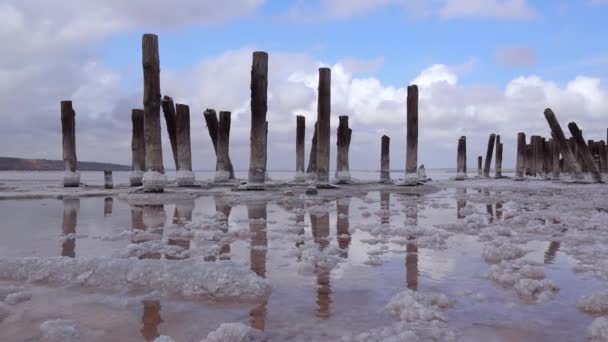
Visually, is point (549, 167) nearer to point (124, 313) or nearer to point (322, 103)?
point (322, 103)

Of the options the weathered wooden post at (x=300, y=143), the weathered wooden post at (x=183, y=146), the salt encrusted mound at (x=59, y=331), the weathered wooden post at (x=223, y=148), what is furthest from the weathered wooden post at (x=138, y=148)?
the salt encrusted mound at (x=59, y=331)

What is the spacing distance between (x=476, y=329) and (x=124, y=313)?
6.51 ft

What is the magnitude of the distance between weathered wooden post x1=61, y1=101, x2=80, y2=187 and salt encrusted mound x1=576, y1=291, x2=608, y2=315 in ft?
62.8

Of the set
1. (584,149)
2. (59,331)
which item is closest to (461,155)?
(584,149)

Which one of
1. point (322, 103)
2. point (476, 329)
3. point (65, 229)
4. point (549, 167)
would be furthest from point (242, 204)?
point (549, 167)

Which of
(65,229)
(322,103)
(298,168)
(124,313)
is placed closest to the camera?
(124,313)

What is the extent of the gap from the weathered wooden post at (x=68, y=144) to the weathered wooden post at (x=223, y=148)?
6.05m

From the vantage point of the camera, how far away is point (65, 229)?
5.90m

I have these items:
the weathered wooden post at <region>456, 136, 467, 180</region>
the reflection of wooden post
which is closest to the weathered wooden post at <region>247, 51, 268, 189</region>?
the reflection of wooden post

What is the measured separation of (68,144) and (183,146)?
16.7 ft

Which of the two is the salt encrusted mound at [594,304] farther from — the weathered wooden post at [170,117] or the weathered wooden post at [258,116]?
the weathered wooden post at [170,117]

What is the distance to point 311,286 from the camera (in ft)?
10.2

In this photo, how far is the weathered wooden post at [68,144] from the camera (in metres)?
17.9

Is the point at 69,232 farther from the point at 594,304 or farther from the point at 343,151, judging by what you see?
the point at 343,151
